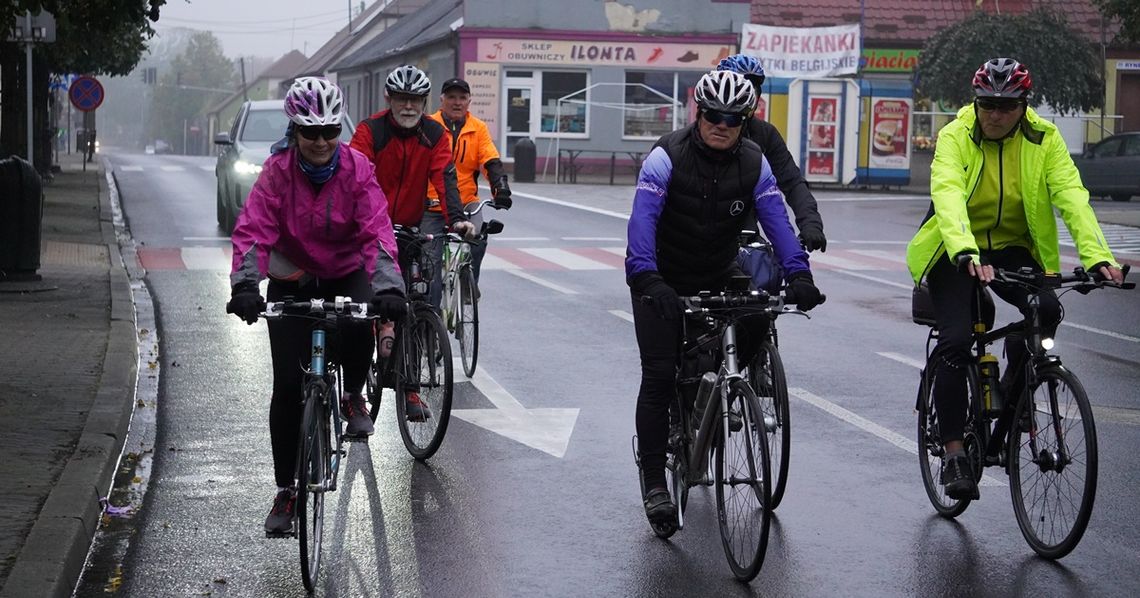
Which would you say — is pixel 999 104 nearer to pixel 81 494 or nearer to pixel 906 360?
pixel 81 494

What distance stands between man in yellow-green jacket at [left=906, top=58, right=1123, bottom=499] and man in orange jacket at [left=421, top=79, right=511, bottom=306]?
408 centimetres

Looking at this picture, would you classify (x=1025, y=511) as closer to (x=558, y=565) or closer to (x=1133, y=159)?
(x=558, y=565)

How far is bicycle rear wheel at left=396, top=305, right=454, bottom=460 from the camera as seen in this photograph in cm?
777

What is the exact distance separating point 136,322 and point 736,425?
8109mm

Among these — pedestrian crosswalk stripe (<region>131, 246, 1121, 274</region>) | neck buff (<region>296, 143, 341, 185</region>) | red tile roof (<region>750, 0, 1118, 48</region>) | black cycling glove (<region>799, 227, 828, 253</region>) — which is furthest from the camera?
red tile roof (<region>750, 0, 1118, 48</region>)

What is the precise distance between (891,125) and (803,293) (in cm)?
3386

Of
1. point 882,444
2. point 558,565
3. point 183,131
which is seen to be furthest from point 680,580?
point 183,131

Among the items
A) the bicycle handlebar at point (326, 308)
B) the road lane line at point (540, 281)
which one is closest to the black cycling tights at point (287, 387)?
the bicycle handlebar at point (326, 308)

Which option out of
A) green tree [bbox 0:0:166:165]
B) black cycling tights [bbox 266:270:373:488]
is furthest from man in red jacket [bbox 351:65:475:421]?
green tree [bbox 0:0:166:165]

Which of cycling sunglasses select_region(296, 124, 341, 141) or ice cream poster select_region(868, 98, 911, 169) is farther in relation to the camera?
ice cream poster select_region(868, 98, 911, 169)

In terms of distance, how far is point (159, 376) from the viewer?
1044 cm

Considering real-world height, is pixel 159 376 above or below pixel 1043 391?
below

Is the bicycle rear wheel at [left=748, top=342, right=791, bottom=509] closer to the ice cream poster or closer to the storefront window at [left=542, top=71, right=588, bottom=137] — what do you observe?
the ice cream poster

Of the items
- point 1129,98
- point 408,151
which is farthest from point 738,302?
point 1129,98
